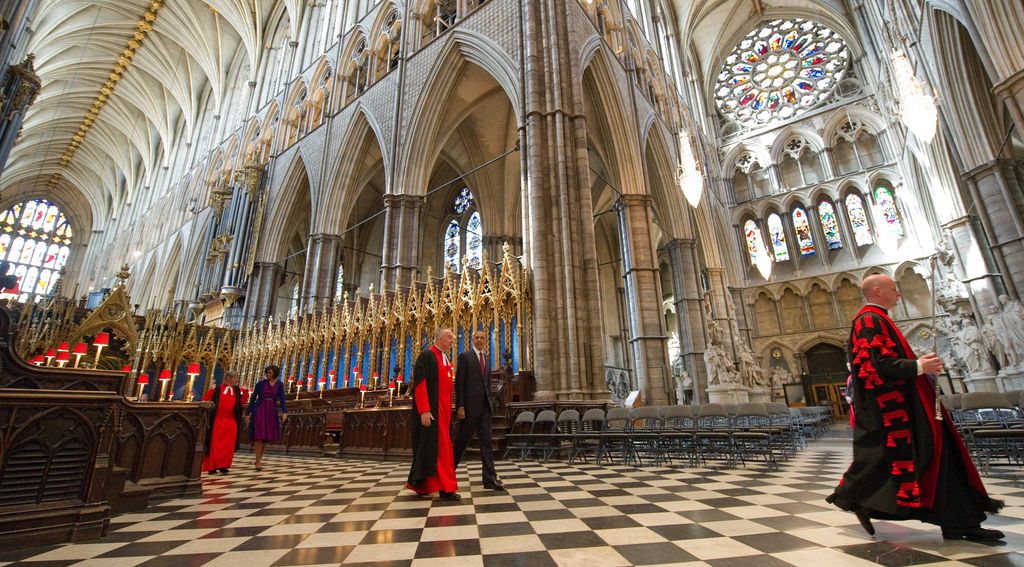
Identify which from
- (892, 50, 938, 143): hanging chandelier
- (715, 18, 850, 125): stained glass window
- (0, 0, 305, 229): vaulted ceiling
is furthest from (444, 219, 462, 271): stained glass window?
(715, 18, 850, 125): stained glass window

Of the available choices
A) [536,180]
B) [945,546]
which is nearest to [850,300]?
[536,180]

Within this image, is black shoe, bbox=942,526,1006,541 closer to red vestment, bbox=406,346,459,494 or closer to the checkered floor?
the checkered floor

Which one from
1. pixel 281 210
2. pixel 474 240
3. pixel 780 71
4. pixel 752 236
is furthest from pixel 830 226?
pixel 281 210

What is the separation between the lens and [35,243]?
1256 inches

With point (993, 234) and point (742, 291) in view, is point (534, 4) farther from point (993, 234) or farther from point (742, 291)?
point (742, 291)

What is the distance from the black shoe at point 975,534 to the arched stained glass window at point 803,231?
21.6 m

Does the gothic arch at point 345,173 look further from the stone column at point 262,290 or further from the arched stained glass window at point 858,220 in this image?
the arched stained glass window at point 858,220

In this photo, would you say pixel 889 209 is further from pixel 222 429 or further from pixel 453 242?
pixel 222 429

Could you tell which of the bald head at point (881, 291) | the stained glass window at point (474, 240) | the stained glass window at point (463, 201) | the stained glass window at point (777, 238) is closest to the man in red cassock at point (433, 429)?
the bald head at point (881, 291)

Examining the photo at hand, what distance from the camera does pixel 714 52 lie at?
23672 mm

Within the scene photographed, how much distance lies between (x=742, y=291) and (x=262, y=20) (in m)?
26.8

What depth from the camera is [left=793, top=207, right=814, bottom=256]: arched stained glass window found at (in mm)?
20219

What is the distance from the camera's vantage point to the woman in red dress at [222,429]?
5297mm

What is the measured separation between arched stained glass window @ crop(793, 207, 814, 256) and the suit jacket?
21276 mm
